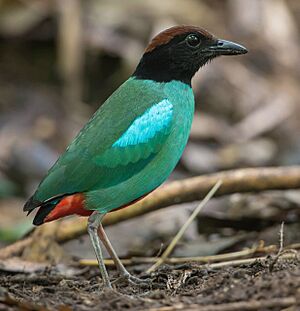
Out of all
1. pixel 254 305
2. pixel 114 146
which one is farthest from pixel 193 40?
pixel 254 305

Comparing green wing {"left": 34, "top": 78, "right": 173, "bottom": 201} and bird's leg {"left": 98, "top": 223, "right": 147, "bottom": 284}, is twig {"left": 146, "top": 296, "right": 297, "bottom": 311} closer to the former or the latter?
bird's leg {"left": 98, "top": 223, "right": 147, "bottom": 284}

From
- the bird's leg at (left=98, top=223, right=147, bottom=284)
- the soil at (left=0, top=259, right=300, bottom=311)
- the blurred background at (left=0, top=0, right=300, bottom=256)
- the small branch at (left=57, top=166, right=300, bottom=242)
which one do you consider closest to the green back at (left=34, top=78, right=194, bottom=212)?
the bird's leg at (left=98, top=223, right=147, bottom=284)

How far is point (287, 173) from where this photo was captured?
20.9 feet

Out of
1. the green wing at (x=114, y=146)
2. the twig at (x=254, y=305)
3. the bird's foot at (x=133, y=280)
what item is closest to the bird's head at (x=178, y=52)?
Result: the green wing at (x=114, y=146)

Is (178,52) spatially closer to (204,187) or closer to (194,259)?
(204,187)

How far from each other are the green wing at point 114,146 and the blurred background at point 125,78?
3.33 meters

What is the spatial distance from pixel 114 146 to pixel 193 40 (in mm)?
1080

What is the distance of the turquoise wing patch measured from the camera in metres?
5.30

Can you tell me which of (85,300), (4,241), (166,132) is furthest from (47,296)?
(4,241)

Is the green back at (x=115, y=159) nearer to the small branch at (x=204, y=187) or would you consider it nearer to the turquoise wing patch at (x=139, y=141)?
the turquoise wing patch at (x=139, y=141)

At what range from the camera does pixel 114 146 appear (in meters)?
5.30

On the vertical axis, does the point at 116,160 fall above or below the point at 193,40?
below

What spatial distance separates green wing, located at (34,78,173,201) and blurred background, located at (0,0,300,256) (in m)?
3.33

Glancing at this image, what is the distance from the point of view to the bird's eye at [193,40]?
5.88 m
